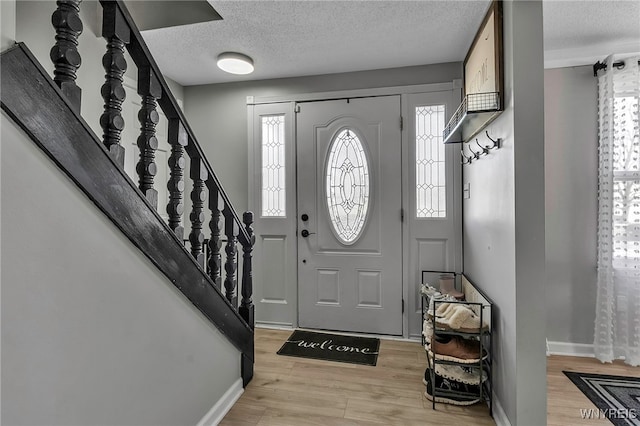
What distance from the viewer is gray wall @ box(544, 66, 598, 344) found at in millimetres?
2605

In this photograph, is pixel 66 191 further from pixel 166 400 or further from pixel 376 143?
pixel 376 143

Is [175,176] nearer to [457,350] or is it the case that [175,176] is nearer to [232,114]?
[457,350]

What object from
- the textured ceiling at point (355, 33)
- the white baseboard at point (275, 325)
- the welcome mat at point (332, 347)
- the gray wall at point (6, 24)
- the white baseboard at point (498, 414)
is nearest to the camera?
the gray wall at point (6, 24)

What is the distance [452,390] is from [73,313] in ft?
6.87

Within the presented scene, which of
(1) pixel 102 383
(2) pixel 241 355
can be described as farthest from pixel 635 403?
(1) pixel 102 383

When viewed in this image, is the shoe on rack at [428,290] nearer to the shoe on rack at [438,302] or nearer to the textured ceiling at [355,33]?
the shoe on rack at [438,302]

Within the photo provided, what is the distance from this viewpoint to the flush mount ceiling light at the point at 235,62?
2.68 meters

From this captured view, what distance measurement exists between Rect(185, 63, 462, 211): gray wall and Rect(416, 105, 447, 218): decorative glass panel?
818mm

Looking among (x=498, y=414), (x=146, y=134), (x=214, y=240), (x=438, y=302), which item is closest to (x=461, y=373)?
(x=498, y=414)

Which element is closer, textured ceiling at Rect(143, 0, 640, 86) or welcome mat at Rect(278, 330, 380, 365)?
textured ceiling at Rect(143, 0, 640, 86)

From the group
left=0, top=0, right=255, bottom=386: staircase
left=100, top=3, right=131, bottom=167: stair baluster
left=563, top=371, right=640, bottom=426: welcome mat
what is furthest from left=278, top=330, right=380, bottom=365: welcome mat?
left=100, top=3, right=131, bottom=167: stair baluster

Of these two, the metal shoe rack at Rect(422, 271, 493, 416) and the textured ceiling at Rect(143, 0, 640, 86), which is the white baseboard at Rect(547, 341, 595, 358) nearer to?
the metal shoe rack at Rect(422, 271, 493, 416)

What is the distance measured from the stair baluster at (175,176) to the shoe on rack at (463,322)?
5.37 feet

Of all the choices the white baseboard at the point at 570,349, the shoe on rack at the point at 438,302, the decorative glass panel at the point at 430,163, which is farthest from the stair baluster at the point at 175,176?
the white baseboard at the point at 570,349
